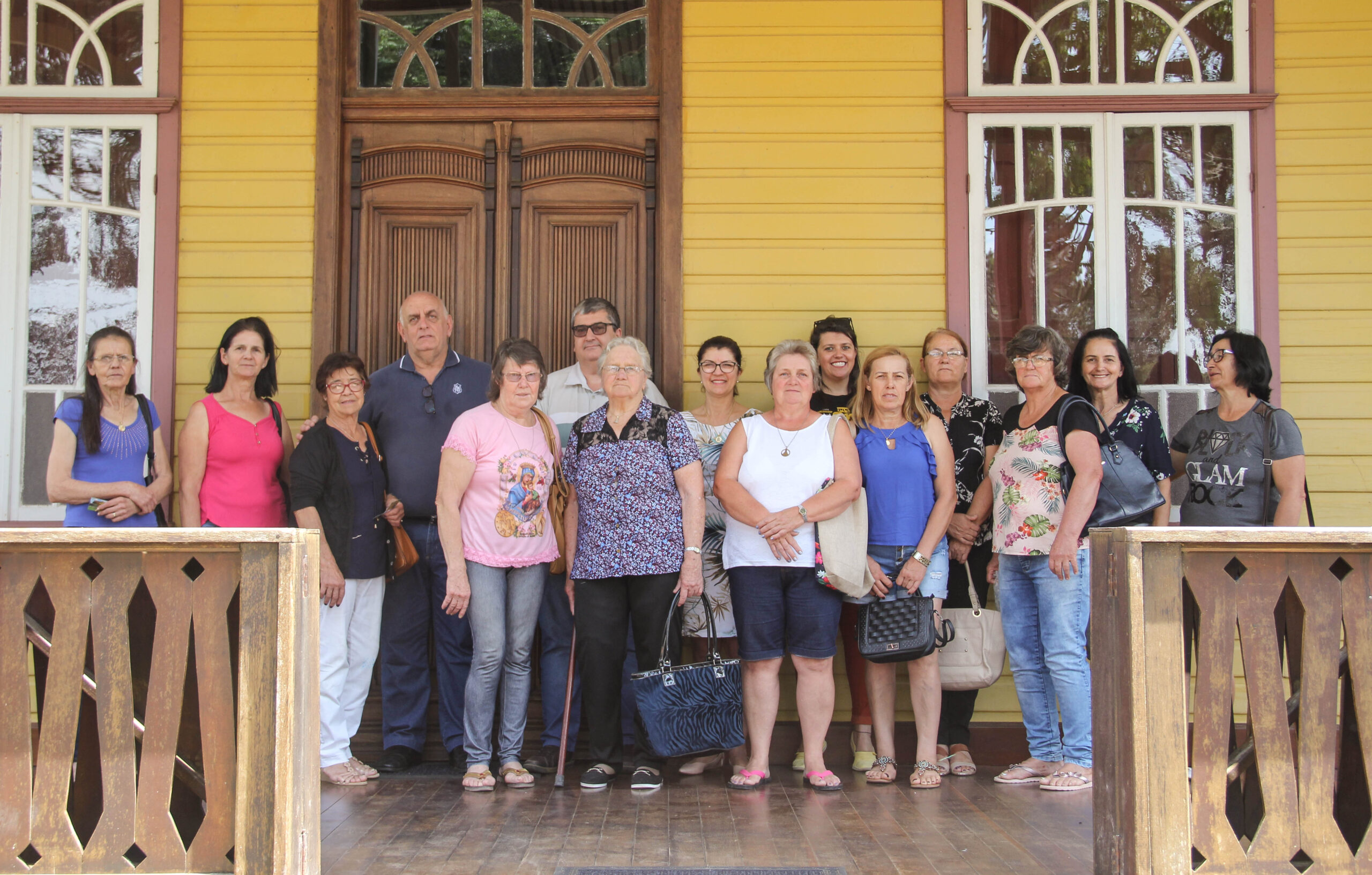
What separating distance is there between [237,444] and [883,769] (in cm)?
266

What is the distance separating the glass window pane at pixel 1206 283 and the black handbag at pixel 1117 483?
99 centimetres

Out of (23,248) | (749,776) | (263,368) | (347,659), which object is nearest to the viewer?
(749,776)

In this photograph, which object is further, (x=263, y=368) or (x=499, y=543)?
(x=263, y=368)

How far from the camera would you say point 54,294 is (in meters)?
4.86

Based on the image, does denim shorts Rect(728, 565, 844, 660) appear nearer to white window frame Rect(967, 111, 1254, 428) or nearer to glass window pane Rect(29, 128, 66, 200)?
white window frame Rect(967, 111, 1254, 428)

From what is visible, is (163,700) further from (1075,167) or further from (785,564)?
(1075,167)

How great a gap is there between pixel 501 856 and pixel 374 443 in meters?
1.84

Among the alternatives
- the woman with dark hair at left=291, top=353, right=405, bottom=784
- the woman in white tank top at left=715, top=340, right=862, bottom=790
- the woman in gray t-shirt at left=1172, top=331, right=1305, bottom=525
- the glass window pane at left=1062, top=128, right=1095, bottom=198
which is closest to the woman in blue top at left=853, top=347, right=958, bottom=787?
the woman in white tank top at left=715, top=340, right=862, bottom=790

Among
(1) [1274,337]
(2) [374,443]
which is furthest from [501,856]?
(1) [1274,337]

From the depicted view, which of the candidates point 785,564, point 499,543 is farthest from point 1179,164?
point 499,543

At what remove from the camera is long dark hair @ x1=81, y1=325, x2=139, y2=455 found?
416 centimetres

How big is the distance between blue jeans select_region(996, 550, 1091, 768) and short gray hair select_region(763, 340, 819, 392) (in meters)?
1.00

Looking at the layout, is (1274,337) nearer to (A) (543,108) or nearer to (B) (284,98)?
(A) (543,108)

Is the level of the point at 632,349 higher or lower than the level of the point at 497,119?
lower
